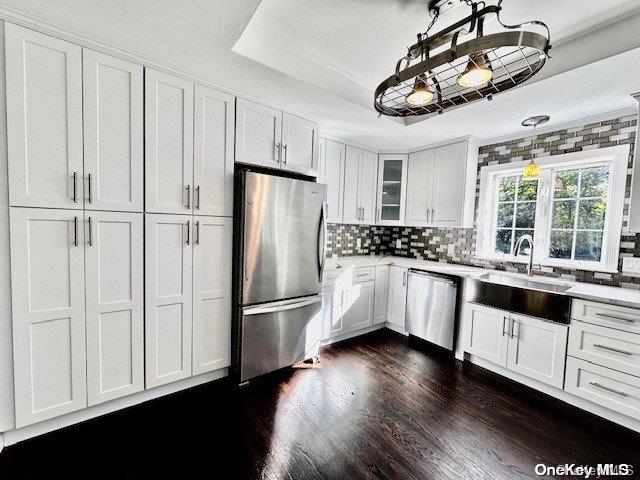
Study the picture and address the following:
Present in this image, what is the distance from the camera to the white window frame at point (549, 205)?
Result: 2371 millimetres

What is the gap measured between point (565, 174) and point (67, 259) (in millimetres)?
4001

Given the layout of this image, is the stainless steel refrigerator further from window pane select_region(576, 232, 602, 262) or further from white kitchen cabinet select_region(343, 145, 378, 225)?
window pane select_region(576, 232, 602, 262)

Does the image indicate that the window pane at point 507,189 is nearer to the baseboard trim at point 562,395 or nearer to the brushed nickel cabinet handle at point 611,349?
the brushed nickel cabinet handle at point 611,349

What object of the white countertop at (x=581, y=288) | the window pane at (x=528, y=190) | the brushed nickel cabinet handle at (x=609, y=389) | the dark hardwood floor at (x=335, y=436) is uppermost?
the window pane at (x=528, y=190)

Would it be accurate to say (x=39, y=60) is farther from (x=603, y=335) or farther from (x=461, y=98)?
(x=603, y=335)

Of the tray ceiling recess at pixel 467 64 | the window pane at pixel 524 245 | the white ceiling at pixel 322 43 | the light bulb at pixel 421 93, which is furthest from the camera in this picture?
the window pane at pixel 524 245

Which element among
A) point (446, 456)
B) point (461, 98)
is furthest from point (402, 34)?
point (446, 456)

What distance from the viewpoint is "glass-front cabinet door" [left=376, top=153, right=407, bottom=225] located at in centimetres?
368

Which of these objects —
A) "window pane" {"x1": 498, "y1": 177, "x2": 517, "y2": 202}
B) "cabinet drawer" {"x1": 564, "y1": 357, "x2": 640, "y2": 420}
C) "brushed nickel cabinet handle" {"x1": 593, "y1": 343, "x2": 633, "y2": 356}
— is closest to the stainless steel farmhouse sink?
"brushed nickel cabinet handle" {"x1": 593, "y1": 343, "x2": 633, "y2": 356}

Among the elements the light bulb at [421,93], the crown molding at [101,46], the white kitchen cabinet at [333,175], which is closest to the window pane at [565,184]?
the white kitchen cabinet at [333,175]

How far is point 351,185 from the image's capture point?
11.1 feet

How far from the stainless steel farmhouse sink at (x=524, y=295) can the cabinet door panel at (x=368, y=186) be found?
1.42 metres

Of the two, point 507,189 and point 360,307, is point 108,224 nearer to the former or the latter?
point 360,307

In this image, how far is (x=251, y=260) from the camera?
2.16 meters
